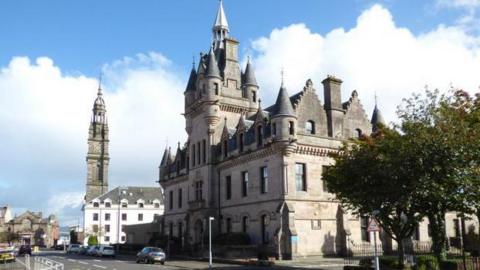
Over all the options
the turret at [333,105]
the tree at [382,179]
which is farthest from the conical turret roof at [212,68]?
the tree at [382,179]

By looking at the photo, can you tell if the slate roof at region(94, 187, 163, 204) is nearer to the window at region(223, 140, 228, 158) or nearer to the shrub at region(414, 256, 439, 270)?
the window at region(223, 140, 228, 158)

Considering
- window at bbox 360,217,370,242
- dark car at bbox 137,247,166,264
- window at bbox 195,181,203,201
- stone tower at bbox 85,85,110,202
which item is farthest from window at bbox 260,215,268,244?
stone tower at bbox 85,85,110,202

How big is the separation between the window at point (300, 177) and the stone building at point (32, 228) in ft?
415

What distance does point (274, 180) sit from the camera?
4078cm

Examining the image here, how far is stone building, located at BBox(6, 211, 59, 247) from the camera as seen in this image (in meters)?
149

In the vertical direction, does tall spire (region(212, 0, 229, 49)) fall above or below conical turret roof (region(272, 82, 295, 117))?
above

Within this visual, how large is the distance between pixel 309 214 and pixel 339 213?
3187mm

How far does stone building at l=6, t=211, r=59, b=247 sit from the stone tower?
138ft

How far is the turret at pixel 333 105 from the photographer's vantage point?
145 ft

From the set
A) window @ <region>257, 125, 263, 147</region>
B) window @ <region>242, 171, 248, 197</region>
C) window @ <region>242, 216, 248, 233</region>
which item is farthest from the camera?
window @ <region>242, 171, 248, 197</region>

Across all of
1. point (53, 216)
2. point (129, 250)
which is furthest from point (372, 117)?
point (53, 216)

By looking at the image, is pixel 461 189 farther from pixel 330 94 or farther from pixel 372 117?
pixel 372 117

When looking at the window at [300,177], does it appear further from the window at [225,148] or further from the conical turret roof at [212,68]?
the conical turret roof at [212,68]

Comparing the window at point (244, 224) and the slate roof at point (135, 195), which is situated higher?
the slate roof at point (135, 195)
